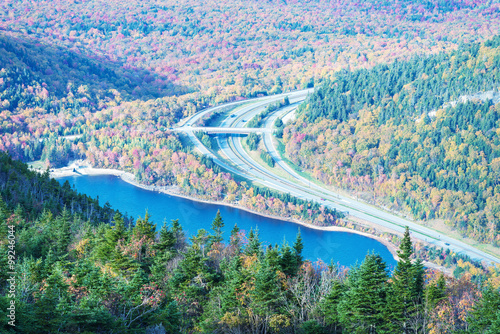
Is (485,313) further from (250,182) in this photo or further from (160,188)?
(160,188)

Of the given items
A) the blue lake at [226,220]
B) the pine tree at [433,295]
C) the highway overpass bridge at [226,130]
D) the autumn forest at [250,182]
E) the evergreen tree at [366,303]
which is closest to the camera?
the evergreen tree at [366,303]

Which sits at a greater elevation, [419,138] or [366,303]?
[419,138]

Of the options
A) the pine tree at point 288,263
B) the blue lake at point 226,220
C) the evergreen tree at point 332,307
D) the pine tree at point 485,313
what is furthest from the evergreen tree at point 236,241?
the blue lake at point 226,220

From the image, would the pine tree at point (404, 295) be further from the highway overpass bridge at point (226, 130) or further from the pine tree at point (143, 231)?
the highway overpass bridge at point (226, 130)

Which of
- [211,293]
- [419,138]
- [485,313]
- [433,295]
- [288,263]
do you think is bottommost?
[485,313]

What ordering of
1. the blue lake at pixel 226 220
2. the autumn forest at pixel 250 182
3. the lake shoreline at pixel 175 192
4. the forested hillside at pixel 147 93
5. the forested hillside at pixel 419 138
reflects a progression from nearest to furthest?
1. the autumn forest at pixel 250 182
2. the blue lake at pixel 226 220
3. the lake shoreline at pixel 175 192
4. the forested hillside at pixel 419 138
5. the forested hillside at pixel 147 93

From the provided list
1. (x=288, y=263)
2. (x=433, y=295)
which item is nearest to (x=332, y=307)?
(x=288, y=263)
